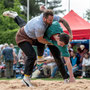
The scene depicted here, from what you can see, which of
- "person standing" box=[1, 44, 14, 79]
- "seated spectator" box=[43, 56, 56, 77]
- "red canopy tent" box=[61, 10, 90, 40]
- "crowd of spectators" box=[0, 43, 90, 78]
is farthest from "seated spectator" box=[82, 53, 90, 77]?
"person standing" box=[1, 44, 14, 79]

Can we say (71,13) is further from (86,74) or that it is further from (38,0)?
(38,0)

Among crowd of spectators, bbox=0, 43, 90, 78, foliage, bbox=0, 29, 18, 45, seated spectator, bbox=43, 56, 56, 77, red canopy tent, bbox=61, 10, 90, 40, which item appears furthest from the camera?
foliage, bbox=0, 29, 18, 45

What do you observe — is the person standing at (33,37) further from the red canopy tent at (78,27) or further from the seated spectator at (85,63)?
the seated spectator at (85,63)

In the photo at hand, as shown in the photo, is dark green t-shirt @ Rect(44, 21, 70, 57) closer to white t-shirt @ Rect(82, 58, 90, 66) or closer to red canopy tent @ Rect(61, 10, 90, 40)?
red canopy tent @ Rect(61, 10, 90, 40)

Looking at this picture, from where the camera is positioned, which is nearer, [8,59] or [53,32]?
[53,32]

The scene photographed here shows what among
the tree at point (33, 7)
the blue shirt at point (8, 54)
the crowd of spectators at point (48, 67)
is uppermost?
the blue shirt at point (8, 54)

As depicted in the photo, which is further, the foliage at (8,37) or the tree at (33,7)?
the tree at (33,7)

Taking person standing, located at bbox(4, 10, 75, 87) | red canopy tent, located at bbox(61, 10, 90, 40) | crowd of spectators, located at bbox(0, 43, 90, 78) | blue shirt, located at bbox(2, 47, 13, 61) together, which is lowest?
crowd of spectators, located at bbox(0, 43, 90, 78)

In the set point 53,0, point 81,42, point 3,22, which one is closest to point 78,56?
point 81,42

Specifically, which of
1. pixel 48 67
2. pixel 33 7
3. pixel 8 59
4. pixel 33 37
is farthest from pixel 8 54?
pixel 33 7

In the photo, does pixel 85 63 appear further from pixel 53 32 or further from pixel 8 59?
pixel 53 32

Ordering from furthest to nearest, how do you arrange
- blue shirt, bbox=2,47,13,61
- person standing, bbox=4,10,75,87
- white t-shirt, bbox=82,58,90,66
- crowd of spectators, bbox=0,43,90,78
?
blue shirt, bbox=2,47,13,61 → crowd of spectators, bbox=0,43,90,78 → white t-shirt, bbox=82,58,90,66 → person standing, bbox=4,10,75,87

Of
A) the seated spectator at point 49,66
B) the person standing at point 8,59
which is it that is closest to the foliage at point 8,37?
the person standing at point 8,59

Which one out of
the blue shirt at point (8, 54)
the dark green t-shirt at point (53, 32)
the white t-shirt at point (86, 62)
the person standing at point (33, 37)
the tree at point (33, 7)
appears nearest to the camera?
the person standing at point (33, 37)
